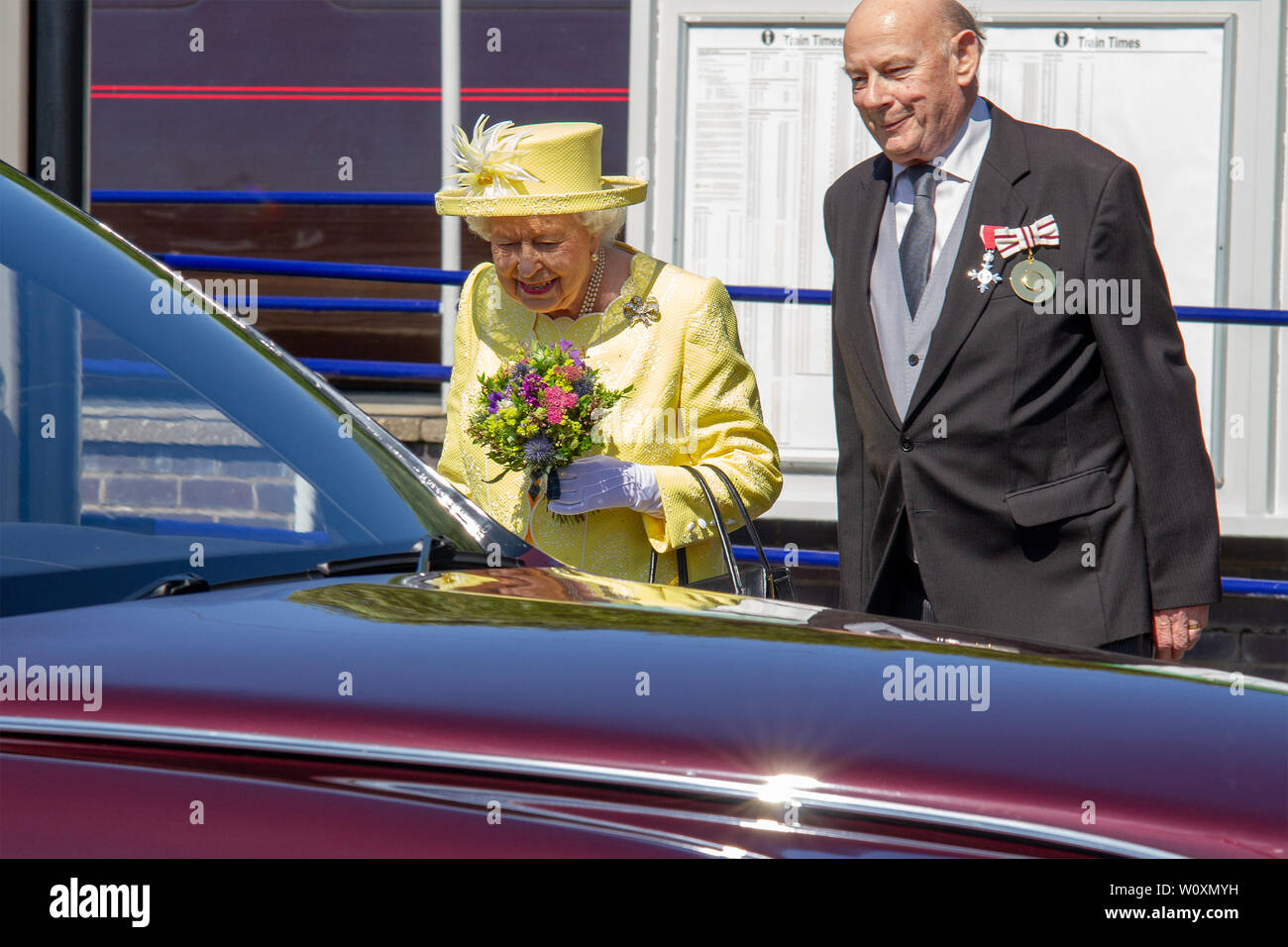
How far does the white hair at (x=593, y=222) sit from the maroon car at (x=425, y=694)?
3.84ft

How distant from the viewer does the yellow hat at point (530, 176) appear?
2.84m

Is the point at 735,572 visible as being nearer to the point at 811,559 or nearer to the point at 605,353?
the point at 605,353

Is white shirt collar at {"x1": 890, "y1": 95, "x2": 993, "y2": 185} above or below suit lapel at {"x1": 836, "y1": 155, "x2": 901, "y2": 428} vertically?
above

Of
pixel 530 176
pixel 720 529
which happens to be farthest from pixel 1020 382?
A: pixel 530 176

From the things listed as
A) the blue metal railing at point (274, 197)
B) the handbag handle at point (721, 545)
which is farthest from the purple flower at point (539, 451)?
the blue metal railing at point (274, 197)

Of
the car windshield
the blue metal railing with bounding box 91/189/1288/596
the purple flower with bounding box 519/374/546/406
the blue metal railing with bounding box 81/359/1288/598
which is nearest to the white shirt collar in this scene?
the purple flower with bounding box 519/374/546/406

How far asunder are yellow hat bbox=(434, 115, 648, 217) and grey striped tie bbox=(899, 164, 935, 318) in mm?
549

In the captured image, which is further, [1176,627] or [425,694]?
[1176,627]

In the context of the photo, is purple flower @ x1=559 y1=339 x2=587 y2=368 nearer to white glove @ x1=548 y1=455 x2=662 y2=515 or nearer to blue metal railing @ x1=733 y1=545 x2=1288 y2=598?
white glove @ x1=548 y1=455 x2=662 y2=515

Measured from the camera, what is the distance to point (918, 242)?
9.14 feet

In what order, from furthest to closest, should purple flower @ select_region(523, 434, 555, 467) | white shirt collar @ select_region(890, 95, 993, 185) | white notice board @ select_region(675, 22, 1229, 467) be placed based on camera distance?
white notice board @ select_region(675, 22, 1229, 467)
white shirt collar @ select_region(890, 95, 993, 185)
purple flower @ select_region(523, 434, 555, 467)

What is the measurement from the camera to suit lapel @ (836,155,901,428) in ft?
9.05

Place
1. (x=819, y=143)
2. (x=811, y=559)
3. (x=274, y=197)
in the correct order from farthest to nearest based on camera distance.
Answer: (x=274, y=197) → (x=819, y=143) → (x=811, y=559)

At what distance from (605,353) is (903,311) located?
0.56m
